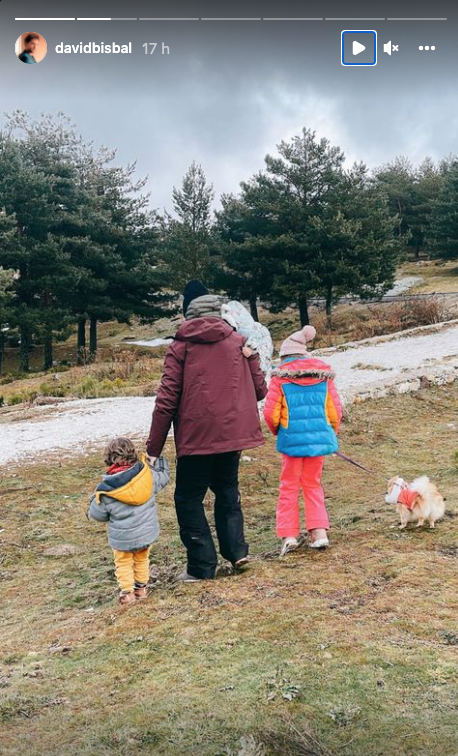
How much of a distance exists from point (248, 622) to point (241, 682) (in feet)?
1.97

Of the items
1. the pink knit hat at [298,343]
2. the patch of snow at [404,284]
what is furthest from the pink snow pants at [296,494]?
the patch of snow at [404,284]

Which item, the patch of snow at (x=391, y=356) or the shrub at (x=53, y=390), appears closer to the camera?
the patch of snow at (x=391, y=356)

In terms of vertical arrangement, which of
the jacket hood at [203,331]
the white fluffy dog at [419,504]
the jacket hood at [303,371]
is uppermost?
the jacket hood at [203,331]

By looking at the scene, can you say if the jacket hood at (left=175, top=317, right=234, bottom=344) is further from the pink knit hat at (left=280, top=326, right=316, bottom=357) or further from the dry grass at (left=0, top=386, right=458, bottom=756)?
the dry grass at (left=0, top=386, right=458, bottom=756)

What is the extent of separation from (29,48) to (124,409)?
941cm

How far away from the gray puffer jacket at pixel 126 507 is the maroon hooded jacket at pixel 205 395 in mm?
236

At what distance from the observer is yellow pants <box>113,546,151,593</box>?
387 centimetres

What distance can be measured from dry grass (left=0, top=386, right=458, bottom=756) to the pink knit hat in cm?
143

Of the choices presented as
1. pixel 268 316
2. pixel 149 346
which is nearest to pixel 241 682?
pixel 149 346

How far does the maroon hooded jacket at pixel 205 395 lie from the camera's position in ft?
12.1

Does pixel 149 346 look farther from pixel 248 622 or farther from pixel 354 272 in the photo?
pixel 248 622

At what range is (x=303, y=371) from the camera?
13.9 ft

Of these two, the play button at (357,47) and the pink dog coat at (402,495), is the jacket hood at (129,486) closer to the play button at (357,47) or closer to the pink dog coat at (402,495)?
the pink dog coat at (402,495)

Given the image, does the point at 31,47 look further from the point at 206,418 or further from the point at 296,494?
the point at 296,494
